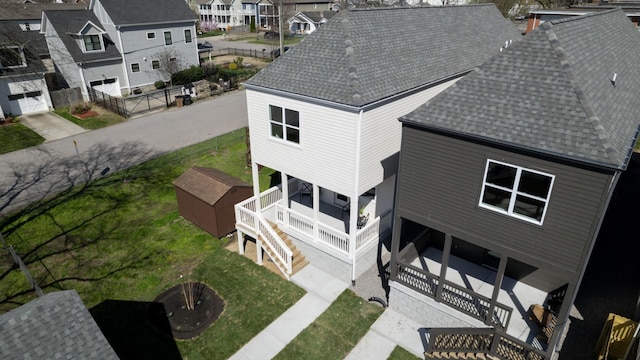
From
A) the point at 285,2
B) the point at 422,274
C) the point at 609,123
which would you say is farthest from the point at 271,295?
the point at 285,2

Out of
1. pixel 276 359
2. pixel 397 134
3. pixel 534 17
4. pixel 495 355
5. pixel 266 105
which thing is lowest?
pixel 276 359

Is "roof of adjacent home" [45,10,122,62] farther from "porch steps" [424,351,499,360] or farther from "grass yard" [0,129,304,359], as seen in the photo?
"porch steps" [424,351,499,360]

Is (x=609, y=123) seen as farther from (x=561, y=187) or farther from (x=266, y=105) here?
(x=266, y=105)

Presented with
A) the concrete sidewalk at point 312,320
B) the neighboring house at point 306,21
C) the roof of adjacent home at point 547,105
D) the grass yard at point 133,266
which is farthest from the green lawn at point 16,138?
the neighboring house at point 306,21

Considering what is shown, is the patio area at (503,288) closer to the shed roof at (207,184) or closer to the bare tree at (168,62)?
the shed roof at (207,184)

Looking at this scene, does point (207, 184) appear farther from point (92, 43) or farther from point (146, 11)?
point (146, 11)

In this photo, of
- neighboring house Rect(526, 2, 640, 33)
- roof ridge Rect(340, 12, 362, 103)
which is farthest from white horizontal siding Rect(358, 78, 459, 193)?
neighboring house Rect(526, 2, 640, 33)
